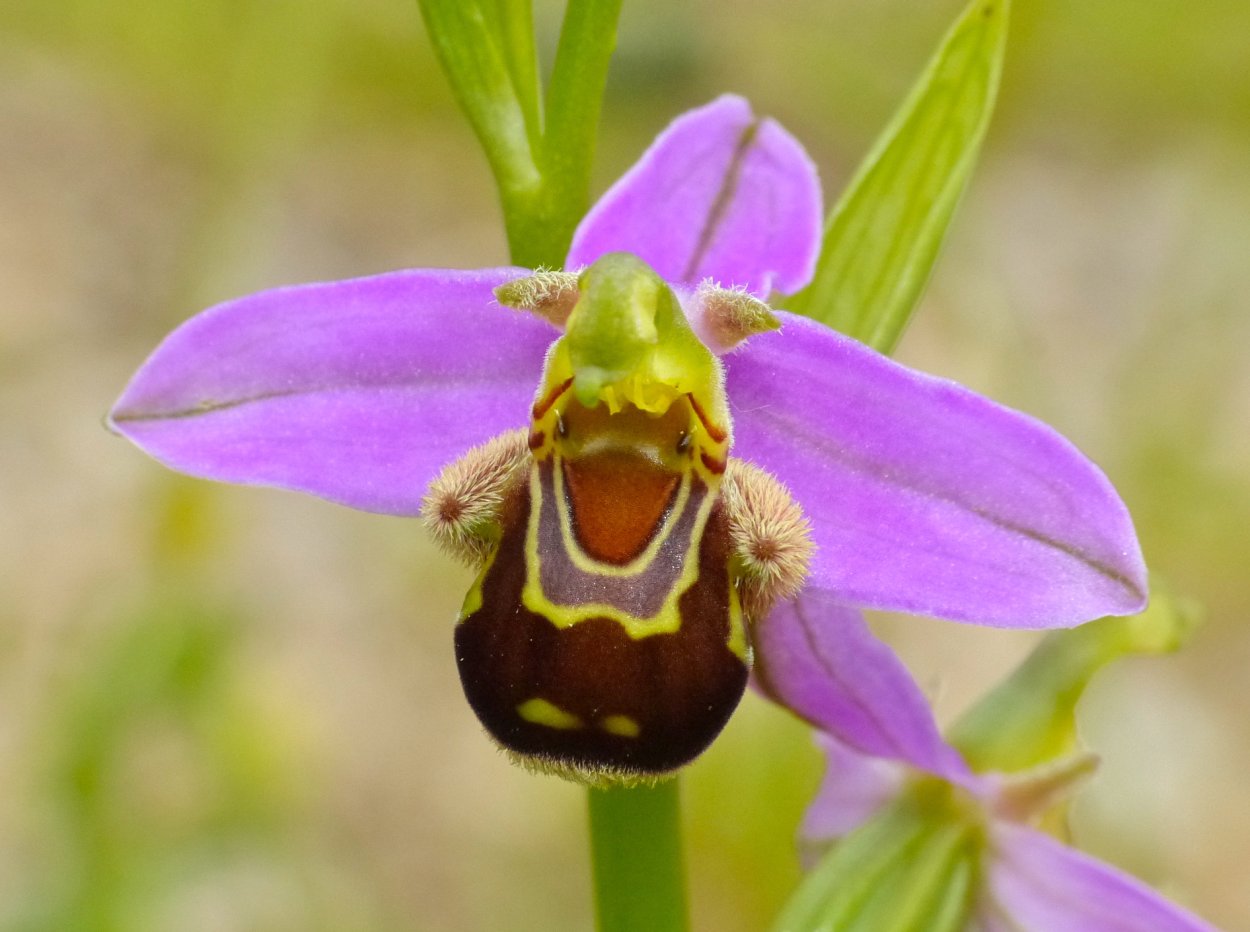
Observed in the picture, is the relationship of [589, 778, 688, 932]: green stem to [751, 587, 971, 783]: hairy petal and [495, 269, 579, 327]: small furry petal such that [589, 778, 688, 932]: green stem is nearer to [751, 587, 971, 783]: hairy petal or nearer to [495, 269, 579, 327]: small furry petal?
[751, 587, 971, 783]: hairy petal

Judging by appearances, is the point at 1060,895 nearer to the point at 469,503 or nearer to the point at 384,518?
the point at 469,503

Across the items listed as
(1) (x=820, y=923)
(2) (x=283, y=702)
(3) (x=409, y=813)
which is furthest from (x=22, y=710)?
(1) (x=820, y=923)

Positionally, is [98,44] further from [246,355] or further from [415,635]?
[246,355]

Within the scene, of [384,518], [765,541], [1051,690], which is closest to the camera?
[765,541]

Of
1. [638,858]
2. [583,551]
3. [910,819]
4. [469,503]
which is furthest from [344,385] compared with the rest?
[910,819]


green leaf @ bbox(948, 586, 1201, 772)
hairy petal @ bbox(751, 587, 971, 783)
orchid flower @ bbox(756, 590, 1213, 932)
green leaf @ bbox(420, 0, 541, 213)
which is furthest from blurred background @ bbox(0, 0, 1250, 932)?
green leaf @ bbox(420, 0, 541, 213)
